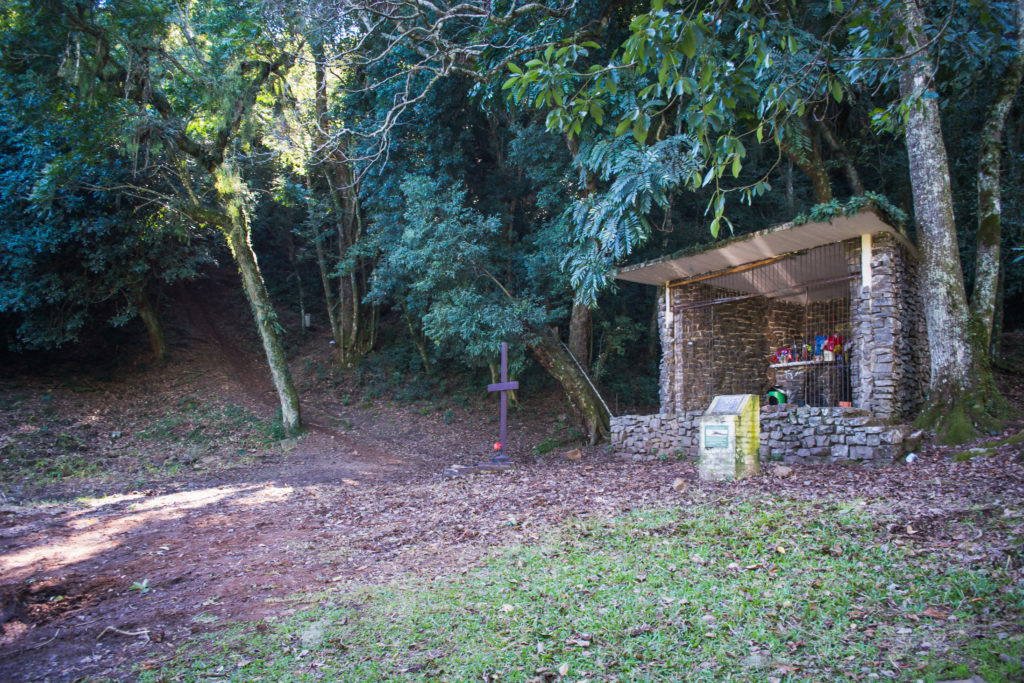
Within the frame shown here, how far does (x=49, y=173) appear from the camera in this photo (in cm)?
1052

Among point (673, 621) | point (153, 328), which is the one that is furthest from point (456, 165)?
point (673, 621)

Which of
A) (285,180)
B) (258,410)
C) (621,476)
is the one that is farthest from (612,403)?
(285,180)

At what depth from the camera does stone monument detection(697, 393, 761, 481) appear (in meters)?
6.71

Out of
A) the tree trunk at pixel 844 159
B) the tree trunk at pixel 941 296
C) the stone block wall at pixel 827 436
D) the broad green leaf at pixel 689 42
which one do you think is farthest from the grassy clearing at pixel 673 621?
the tree trunk at pixel 844 159

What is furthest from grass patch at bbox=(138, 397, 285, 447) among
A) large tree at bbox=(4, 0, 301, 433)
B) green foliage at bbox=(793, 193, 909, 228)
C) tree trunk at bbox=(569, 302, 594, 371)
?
green foliage at bbox=(793, 193, 909, 228)

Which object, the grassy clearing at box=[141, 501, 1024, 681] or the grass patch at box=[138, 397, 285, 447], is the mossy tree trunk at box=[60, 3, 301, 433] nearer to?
the grass patch at box=[138, 397, 285, 447]

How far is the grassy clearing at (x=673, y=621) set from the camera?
9.54 ft

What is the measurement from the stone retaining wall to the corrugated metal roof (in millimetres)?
2409

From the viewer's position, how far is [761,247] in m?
9.05

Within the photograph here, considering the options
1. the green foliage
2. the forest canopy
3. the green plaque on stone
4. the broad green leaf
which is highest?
the forest canopy

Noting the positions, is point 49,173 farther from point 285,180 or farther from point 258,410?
point 258,410

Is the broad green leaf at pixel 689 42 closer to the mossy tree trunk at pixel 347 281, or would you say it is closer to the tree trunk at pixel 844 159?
the tree trunk at pixel 844 159

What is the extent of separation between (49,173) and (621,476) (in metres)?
10.9

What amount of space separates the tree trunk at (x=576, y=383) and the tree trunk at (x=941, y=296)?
19.1 feet
